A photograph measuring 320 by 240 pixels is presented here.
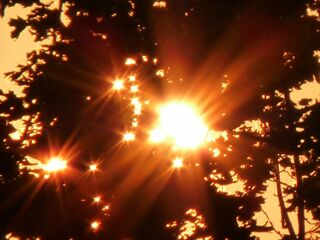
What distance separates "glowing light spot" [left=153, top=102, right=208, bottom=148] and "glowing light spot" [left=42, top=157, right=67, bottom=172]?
6.66 feet

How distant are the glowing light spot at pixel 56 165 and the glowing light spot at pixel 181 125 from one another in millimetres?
2030

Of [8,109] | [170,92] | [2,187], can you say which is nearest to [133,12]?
[170,92]

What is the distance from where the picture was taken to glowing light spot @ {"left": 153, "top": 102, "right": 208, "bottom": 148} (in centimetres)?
977

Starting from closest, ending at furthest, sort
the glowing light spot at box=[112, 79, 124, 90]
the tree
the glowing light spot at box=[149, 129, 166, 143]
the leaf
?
the tree < the glowing light spot at box=[149, 129, 166, 143] < the leaf < the glowing light spot at box=[112, 79, 124, 90]

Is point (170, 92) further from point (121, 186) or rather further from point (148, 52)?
point (121, 186)

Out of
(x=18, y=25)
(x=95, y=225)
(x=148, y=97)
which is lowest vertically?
(x=95, y=225)

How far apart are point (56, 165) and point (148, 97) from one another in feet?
8.29

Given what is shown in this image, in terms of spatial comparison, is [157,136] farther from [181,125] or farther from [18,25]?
[18,25]

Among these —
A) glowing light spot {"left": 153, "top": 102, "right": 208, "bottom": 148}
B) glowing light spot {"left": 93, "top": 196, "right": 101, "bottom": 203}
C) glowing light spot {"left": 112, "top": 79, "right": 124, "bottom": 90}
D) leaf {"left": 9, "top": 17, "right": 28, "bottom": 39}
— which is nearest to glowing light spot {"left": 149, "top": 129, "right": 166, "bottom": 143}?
glowing light spot {"left": 153, "top": 102, "right": 208, "bottom": 148}

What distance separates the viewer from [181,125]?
10.9 m

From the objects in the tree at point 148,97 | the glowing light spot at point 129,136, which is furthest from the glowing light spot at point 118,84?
the glowing light spot at point 129,136

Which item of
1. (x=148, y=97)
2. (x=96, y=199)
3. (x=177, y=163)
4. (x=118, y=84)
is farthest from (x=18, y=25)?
(x=177, y=163)

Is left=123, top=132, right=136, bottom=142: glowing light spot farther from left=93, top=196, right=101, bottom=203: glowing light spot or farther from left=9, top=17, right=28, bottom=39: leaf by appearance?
left=9, top=17, right=28, bottom=39: leaf

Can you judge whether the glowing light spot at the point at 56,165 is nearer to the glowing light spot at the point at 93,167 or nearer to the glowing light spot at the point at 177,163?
the glowing light spot at the point at 93,167
